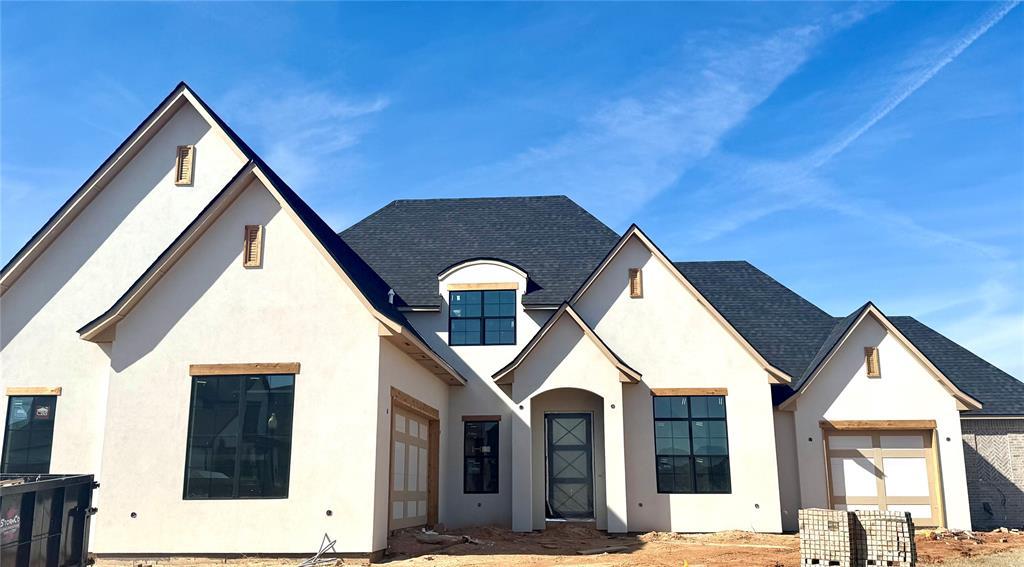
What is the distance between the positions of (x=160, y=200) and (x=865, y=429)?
1815 cm

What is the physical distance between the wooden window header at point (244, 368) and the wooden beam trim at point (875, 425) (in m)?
13.5

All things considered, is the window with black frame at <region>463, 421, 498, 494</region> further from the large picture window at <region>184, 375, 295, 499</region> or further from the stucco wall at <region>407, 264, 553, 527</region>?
the large picture window at <region>184, 375, 295, 499</region>

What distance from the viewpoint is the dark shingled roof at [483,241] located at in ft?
75.5

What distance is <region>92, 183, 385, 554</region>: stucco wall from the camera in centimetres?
1473

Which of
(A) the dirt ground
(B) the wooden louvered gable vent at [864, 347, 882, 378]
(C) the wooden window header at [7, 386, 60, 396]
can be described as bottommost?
(A) the dirt ground

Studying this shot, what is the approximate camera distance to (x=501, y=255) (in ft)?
79.7

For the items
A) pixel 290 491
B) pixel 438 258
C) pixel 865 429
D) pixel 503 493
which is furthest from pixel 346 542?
pixel 865 429

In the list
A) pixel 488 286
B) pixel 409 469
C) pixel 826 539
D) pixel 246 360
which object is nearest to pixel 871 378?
pixel 826 539

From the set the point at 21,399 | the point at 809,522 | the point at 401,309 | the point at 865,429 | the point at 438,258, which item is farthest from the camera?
the point at 438,258

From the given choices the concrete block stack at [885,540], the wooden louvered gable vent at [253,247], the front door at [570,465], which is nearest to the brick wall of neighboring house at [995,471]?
the front door at [570,465]

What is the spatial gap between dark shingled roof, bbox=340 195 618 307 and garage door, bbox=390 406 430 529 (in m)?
4.39

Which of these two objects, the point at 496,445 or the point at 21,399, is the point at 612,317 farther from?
the point at 21,399

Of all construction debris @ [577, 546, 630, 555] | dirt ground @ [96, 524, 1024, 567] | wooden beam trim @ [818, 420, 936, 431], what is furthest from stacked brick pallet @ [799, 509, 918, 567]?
wooden beam trim @ [818, 420, 936, 431]

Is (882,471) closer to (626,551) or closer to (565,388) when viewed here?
(626,551)
